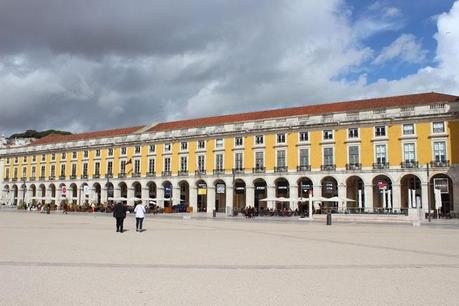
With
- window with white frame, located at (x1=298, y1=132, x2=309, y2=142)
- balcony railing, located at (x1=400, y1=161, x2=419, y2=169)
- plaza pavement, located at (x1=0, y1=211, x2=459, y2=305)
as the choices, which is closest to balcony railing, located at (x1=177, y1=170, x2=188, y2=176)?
window with white frame, located at (x1=298, y1=132, x2=309, y2=142)

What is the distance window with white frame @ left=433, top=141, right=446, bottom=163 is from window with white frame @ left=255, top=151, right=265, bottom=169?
19.7 metres

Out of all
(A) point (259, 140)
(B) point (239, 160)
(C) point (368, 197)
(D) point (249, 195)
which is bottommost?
(C) point (368, 197)

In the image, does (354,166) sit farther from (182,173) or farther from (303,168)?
(182,173)

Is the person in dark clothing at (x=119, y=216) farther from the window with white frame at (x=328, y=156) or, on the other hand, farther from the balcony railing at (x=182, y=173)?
the balcony railing at (x=182, y=173)

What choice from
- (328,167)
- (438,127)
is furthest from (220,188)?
(438,127)

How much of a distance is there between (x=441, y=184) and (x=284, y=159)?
17.9 m

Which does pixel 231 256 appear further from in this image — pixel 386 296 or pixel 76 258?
pixel 386 296

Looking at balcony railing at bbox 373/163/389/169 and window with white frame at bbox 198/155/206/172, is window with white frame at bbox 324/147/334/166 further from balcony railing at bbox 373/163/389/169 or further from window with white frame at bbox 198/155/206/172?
window with white frame at bbox 198/155/206/172

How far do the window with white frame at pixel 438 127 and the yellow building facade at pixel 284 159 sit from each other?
96 mm

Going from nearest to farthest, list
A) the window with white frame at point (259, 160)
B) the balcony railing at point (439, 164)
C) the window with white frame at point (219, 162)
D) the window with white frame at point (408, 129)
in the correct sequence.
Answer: the balcony railing at point (439, 164) < the window with white frame at point (408, 129) < the window with white frame at point (259, 160) < the window with white frame at point (219, 162)

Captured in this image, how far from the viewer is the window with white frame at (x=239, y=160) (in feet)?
194

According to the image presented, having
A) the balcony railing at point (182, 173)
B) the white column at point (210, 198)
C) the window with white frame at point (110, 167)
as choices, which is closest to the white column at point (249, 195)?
the white column at point (210, 198)

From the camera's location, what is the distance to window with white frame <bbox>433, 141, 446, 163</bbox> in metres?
47.2

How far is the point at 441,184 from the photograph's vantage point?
148ft
